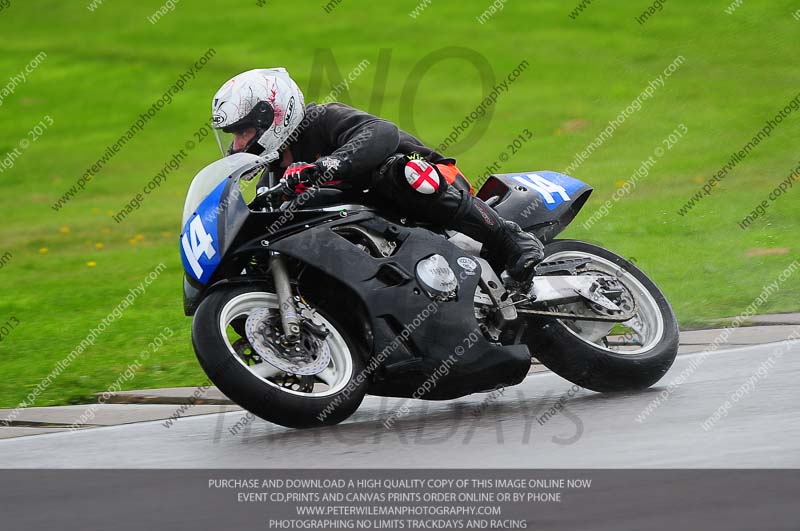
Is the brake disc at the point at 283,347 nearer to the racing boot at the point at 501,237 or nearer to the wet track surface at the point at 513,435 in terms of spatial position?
the wet track surface at the point at 513,435

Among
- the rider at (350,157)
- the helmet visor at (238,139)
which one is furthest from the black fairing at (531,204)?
the helmet visor at (238,139)

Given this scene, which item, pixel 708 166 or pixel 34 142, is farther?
pixel 34 142

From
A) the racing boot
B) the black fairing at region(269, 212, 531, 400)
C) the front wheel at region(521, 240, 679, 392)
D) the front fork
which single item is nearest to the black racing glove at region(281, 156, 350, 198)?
the black fairing at region(269, 212, 531, 400)

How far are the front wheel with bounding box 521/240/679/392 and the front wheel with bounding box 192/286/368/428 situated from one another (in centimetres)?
110

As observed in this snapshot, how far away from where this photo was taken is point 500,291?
20.0 feet

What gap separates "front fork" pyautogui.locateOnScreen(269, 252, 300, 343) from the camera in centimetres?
537

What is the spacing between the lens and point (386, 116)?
2191cm

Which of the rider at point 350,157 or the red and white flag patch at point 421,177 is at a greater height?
the red and white flag patch at point 421,177

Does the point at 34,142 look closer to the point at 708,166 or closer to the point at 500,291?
the point at 708,166

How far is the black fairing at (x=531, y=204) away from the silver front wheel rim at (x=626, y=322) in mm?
170

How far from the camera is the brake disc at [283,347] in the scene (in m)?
5.34

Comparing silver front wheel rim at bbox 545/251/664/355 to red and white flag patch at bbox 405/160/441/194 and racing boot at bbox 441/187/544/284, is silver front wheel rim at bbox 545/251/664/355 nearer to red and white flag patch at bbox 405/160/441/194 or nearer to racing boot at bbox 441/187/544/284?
racing boot at bbox 441/187/544/284
